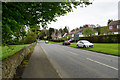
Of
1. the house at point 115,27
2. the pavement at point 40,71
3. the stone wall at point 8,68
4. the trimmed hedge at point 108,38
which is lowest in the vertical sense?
the pavement at point 40,71

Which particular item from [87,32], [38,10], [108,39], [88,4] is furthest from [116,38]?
[87,32]

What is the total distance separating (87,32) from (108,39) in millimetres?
32148

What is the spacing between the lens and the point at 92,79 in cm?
496

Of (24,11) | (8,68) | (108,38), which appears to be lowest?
(8,68)

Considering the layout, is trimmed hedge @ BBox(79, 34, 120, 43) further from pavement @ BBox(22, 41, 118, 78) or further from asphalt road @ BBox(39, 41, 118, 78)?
pavement @ BBox(22, 41, 118, 78)

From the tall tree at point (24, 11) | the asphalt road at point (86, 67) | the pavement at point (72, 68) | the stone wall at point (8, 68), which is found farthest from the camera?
the asphalt road at point (86, 67)

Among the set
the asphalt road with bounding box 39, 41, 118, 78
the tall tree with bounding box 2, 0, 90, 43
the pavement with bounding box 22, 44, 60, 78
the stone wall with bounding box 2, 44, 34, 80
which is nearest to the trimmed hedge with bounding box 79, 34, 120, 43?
the asphalt road with bounding box 39, 41, 118, 78

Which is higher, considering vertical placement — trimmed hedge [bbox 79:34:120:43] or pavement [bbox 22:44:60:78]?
trimmed hedge [bbox 79:34:120:43]

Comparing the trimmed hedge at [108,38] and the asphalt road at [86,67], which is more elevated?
the trimmed hedge at [108,38]

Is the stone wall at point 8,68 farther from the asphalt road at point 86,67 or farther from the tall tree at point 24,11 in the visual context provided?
the asphalt road at point 86,67

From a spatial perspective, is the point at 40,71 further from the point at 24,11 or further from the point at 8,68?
the point at 24,11

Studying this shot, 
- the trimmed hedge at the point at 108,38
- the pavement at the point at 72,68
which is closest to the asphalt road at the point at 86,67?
the pavement at the point at 72,68

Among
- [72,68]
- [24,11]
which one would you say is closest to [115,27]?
[72,68]

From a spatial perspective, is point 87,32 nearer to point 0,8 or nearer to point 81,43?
point 81,43
